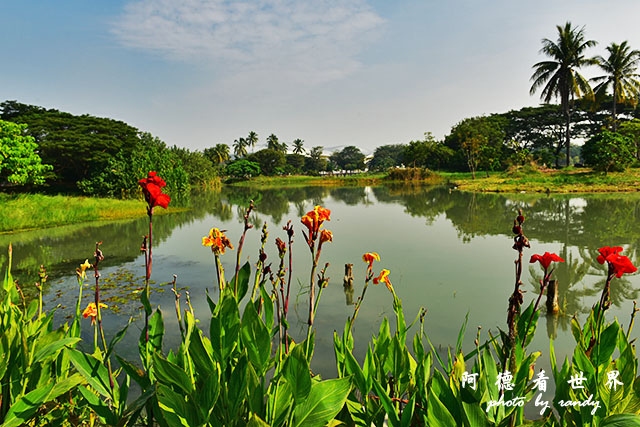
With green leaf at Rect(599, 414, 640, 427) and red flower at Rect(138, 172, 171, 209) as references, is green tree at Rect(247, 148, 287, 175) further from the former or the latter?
green leaf at Rect(599, 414, 640, 427)

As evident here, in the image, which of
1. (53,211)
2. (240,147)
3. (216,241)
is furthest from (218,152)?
(216,241)

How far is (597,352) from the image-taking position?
1.42 meters

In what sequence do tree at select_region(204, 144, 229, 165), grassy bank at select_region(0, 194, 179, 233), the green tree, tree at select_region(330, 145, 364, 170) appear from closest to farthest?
grassy bank at select_region(0, 194, 179, 233) < the green tree < tree at select_region(204, 144, 229, 165) < tree at select_region(330, 145, 364, 170)

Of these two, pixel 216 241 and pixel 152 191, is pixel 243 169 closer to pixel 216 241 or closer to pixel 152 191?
pixel 216 241

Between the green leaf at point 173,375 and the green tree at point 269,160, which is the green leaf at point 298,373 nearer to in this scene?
the green leaf at point 173,375

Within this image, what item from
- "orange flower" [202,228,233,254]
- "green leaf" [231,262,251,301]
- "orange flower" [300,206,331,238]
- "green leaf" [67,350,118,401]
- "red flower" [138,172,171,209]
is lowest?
"green leaf" [67,350,118,401]

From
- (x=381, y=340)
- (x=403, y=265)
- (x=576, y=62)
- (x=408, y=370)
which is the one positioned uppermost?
(x=576, y=62)

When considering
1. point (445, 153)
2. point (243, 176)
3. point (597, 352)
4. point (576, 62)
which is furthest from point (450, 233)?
point (243, 176)

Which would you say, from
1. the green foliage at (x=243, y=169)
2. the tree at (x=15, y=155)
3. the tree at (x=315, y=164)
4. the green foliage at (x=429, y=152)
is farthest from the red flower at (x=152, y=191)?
the tree at (x=315, y=164)

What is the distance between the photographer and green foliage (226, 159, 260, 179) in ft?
163

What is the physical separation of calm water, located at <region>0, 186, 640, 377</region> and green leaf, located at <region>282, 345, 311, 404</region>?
1.15 ft

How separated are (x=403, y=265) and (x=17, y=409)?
5.96 m

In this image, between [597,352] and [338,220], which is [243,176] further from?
[597,352]

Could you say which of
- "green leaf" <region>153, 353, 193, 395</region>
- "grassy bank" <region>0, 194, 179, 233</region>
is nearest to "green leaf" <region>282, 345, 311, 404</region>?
"green leaf" <region>153, 353, 193, 395</region>
